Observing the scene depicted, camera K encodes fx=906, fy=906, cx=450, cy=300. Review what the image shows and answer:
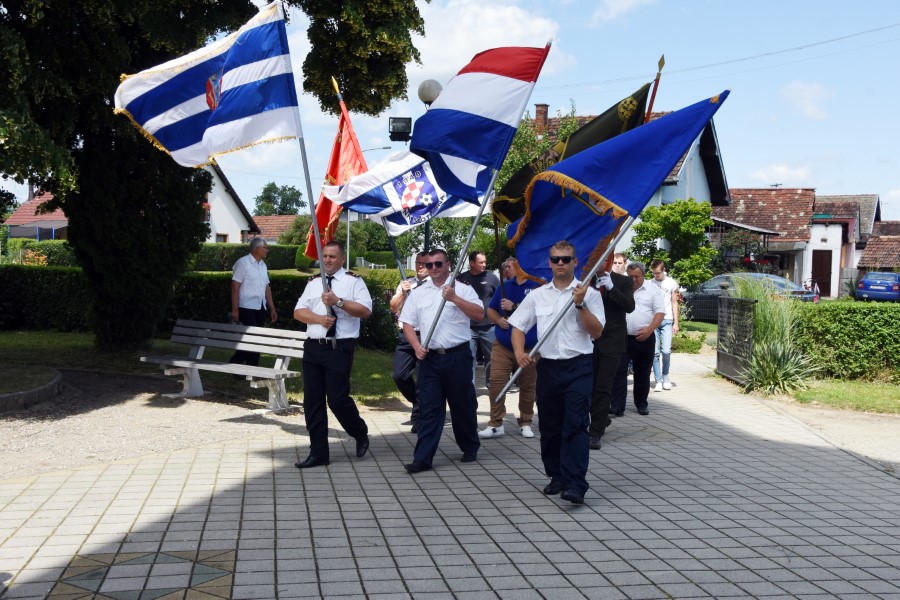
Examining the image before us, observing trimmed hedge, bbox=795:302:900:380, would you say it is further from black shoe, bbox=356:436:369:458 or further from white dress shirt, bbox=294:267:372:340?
white dress shirt, bbox=294:267:372:340

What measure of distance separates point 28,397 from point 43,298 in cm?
920

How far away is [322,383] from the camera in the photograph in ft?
25.2

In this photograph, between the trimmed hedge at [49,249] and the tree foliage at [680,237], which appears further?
the trimmed hedge at [49,249]

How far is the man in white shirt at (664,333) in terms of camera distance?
1254cm

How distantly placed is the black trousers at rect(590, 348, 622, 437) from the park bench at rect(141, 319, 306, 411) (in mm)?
3237

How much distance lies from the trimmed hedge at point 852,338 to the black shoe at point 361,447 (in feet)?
25.0

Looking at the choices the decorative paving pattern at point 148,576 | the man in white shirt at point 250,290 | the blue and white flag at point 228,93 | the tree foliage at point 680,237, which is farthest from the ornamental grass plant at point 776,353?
the tree foliage at point 680,237

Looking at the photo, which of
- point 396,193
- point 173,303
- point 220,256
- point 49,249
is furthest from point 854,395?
point 220,256

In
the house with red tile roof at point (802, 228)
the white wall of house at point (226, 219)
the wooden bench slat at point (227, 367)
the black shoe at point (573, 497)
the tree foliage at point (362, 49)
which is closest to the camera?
the black shoe at point (573, 497)

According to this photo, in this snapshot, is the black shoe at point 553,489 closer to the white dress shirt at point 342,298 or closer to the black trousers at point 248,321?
the white dress shirt at point 342,298

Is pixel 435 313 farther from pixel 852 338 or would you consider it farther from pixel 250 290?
pixel 852 338

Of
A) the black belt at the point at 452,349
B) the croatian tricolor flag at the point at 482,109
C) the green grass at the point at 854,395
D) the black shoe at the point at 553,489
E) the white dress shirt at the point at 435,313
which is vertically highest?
the croatian tricolor flag at the point at 482,109

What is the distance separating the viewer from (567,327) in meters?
6.68

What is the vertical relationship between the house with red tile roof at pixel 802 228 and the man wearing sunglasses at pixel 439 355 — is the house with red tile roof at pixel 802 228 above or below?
above
